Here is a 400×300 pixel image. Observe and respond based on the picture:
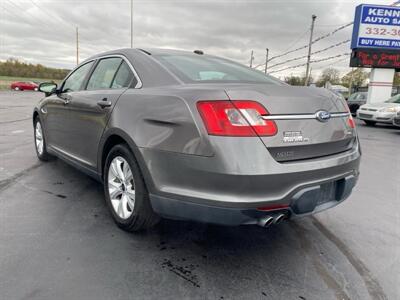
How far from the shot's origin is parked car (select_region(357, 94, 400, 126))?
12656mm

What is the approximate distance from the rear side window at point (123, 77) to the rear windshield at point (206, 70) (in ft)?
0.98

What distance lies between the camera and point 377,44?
1900 centimetres

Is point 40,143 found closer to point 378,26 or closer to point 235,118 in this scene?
point 235,118

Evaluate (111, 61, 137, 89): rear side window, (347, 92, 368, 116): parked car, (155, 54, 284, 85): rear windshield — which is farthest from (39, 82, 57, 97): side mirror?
(347, 92, 368, 116): parked car

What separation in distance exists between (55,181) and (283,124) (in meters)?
3.18

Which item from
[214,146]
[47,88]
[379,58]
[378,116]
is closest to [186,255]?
[214,146]

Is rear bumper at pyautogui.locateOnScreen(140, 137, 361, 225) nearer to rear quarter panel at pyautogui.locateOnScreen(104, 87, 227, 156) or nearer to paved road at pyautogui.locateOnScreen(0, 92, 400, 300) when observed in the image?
rear quarter panel at pyautogui.locateOnScreen(104, 87, 227, 156)

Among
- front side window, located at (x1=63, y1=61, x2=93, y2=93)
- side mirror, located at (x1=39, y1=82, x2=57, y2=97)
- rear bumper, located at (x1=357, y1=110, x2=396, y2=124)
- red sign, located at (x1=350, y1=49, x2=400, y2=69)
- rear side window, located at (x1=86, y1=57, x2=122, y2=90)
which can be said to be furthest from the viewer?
red sign, located at (x1=350, y1=49, x2=400, y2=69)

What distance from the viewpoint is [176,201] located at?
7.41ft

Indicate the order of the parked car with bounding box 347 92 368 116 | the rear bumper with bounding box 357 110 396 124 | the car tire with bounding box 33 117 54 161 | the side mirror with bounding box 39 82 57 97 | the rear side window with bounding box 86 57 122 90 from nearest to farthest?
1. the rear side window with bounding box 86 57 122 90
2. the side mirror with bounding box 39 82 57 97
3. the car tire with bounding box 33 117 54 161
4. the rear bumper with bounding box 357 110 396 124
5. the parked car with bounding box 347 92 368 116

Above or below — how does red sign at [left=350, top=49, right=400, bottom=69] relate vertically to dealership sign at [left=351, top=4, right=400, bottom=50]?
below

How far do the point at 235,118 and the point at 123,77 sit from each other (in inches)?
57.1

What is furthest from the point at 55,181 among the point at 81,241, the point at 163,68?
the point at 163,68

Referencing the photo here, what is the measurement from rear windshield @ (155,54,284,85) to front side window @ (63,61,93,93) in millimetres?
1330
